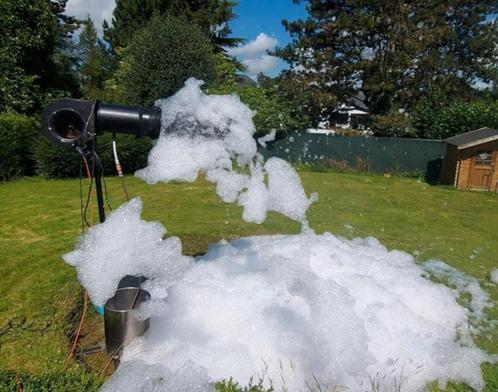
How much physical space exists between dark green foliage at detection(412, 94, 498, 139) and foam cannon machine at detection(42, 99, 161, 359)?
15882 millimetres

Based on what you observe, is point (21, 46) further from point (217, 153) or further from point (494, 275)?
point (494, 275)

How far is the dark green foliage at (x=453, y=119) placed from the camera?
15210mm

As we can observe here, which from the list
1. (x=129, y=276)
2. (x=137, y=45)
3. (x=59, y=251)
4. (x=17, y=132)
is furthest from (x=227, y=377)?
(x=137, y=45)

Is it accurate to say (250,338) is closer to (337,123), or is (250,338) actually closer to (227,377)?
(227,377)

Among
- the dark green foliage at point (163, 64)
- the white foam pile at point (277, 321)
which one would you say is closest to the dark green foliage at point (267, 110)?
the dark green foliage at point (163, 64)

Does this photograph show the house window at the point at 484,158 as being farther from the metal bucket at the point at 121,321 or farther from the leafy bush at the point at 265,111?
the metal bucket at the point at 121,321

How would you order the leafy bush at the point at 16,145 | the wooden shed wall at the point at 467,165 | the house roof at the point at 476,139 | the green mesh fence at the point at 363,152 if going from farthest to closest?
1. the green mesh fence at the point at 363,152
2. the wooden shed wall at the point at 467,165
3. the house roof at the point at 476,139
4. the leafy bush at the point at 16,145

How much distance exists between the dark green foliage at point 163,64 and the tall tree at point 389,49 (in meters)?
9.58

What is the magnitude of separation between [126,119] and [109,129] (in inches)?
6.2

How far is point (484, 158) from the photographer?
11680 mm

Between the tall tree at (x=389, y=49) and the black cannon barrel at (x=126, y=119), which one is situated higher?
the tall tree at (x=389, y=49)

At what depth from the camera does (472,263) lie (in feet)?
17.2

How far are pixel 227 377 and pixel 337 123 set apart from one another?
25.1 metres

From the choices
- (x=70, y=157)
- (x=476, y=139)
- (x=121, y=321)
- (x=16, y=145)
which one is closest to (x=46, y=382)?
(x=121, y=321)
